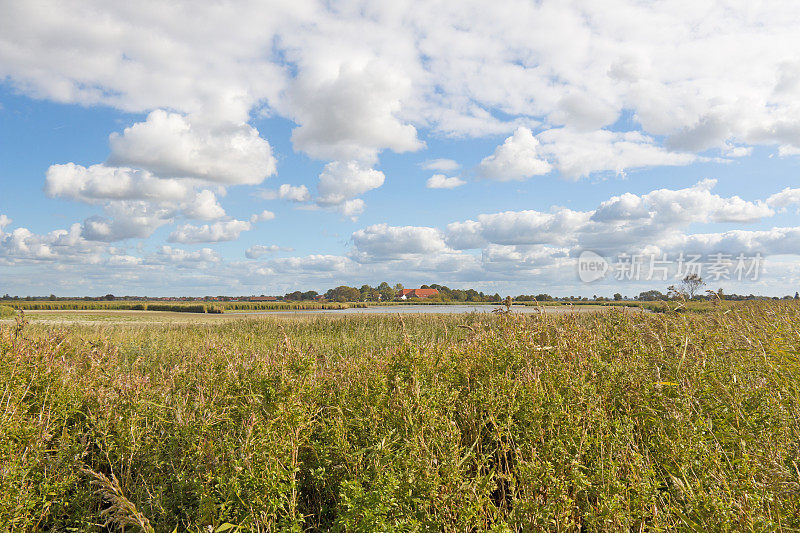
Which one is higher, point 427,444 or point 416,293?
point 416,293

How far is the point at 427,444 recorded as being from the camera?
312 centimetres

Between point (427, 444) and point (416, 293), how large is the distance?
316 feet

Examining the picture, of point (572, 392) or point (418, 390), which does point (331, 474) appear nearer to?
point (418, 390)

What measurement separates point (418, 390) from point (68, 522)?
279 centimetres

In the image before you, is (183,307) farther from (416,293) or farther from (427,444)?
(427,444)

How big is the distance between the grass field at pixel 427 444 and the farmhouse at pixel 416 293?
291 feet

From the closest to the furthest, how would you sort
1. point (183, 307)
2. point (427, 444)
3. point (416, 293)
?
point (427, 444), point (183, 307), point (416, 293)

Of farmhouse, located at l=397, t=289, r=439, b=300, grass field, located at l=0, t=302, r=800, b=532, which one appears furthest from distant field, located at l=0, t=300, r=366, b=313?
grass field, located at l=0, t=302, r=800, b=532

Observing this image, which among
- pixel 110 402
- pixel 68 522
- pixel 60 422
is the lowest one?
pixel 68 522

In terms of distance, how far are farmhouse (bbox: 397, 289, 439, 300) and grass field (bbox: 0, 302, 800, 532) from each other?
88.6 meters

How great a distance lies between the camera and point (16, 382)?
459 centimetres

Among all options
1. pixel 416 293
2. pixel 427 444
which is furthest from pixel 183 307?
pixel 427 444

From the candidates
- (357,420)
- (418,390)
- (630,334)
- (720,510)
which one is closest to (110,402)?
(357,420)

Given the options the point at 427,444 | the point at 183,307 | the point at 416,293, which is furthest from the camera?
the point at 416,293
